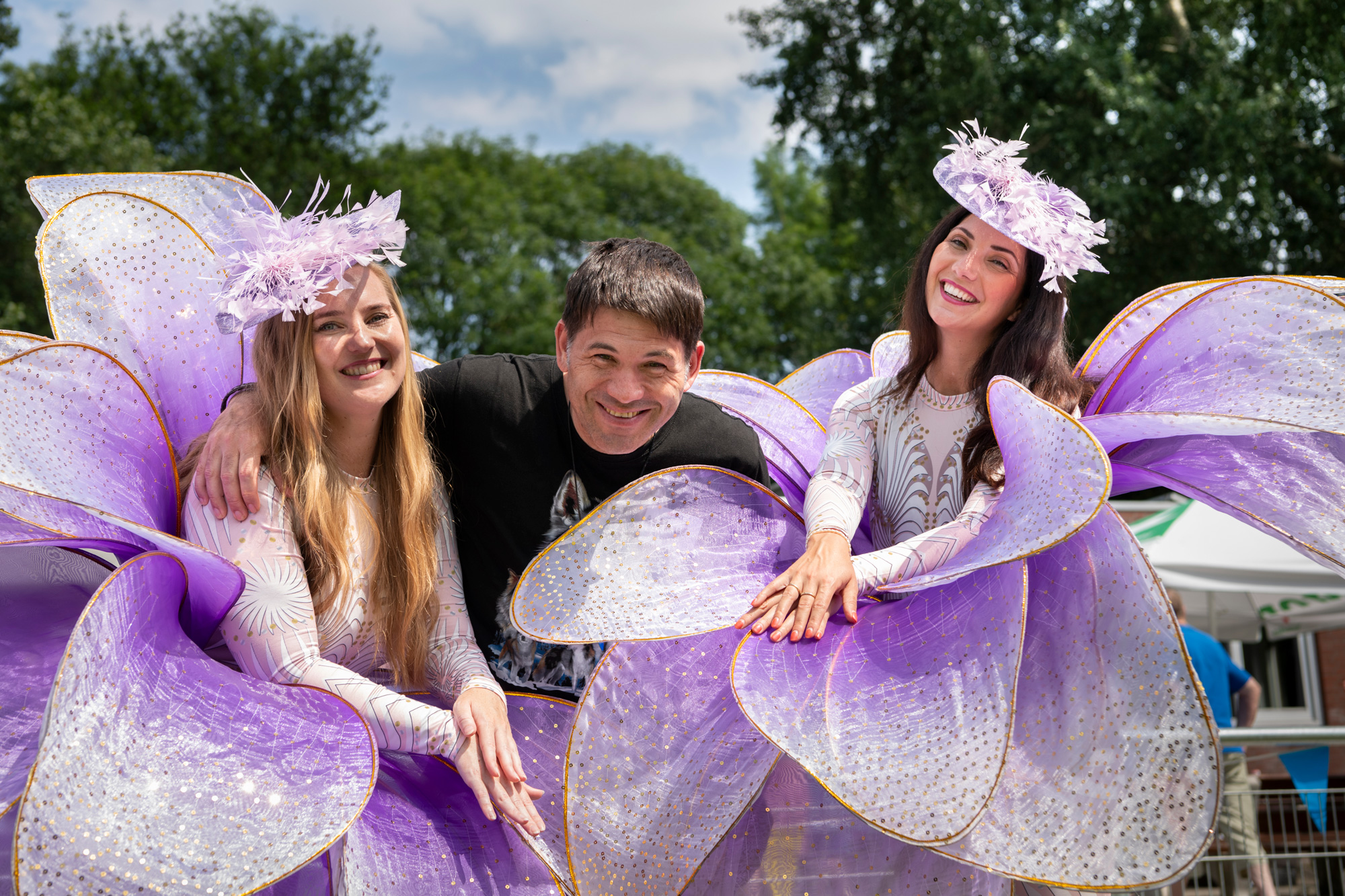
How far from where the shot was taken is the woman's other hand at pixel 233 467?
2.05 m

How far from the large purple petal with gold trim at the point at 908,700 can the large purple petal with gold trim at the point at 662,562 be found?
0.16 m

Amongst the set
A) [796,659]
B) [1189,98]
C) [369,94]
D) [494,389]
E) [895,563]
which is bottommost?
[796,659]

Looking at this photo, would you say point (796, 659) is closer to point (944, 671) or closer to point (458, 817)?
point (944, 671)

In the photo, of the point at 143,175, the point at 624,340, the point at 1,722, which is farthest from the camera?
the point at 143,175

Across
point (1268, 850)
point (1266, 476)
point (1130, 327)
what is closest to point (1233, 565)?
point (1268, 850)

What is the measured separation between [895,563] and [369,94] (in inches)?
728

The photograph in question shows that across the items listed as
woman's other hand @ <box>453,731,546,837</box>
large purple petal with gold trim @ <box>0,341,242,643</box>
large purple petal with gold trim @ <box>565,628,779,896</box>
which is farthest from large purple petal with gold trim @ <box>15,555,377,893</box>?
large purple petal with gold trim @ <box>565,628,779,896</box>

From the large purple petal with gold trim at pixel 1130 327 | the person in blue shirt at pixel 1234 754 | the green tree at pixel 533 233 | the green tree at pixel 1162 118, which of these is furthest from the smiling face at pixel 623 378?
the green tree at pixel 533 233

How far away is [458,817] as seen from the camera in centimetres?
200

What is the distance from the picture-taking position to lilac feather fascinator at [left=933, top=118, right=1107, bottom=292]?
2.19 meters

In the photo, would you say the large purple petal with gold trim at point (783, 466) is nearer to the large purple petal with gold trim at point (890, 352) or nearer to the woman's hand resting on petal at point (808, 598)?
the large purple petal with gold trim at point (890, 352)

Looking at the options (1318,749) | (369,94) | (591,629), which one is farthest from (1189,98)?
(369,94)

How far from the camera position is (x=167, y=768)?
1.64m

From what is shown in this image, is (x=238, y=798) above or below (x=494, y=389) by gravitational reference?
below
